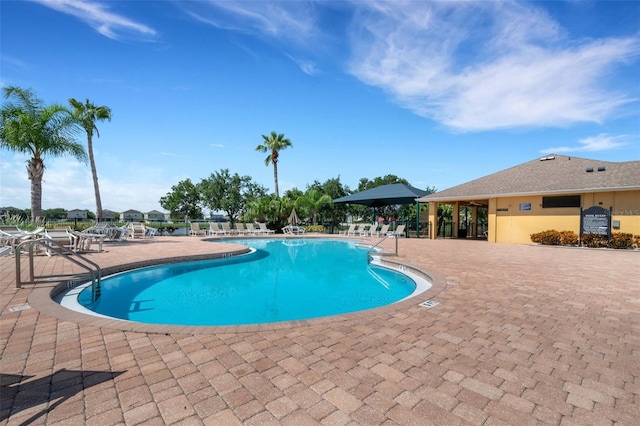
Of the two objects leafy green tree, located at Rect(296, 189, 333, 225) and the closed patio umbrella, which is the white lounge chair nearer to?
the closed patio umbrella

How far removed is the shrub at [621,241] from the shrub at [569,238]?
4.00ft

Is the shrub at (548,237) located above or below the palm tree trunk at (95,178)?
below

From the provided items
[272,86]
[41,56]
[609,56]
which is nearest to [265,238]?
[272,86]

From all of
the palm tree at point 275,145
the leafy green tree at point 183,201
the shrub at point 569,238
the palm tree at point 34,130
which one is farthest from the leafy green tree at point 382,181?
the palm tree at point 34,130

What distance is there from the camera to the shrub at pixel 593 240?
1389 cm

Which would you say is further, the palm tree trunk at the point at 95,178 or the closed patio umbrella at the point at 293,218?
the closed patio umbrella at the point at 293,218

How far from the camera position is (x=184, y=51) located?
1042 centimetres

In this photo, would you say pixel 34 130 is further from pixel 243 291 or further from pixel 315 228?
pixel 315 228

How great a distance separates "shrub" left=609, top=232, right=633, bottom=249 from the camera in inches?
522

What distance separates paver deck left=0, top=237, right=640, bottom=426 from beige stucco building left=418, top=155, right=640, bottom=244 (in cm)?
1324

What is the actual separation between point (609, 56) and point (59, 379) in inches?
684

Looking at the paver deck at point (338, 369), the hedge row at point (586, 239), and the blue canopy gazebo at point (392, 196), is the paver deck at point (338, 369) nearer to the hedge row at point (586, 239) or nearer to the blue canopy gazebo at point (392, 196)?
the hedge row at point (586, 239)

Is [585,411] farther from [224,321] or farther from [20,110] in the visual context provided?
[20,110]

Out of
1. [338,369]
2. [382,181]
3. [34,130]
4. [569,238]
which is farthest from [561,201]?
[382,181]
